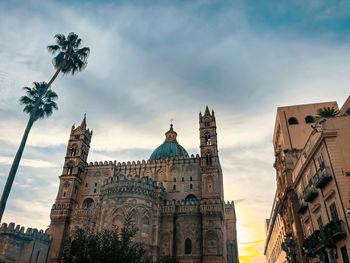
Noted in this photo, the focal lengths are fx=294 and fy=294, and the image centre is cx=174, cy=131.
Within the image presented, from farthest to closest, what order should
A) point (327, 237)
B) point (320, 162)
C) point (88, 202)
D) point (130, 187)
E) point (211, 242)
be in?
point (88, 202), point (130, 187), point (211, 242), point (320, 162), point (327, 237)

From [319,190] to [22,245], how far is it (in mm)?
36119

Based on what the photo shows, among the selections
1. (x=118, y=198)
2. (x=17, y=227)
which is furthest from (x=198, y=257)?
(x=17, y=227)

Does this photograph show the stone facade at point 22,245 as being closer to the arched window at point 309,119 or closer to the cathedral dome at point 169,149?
the cathedral dome at point 169,149

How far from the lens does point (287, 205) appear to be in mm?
31719

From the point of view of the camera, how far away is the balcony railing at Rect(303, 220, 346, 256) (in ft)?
58.0

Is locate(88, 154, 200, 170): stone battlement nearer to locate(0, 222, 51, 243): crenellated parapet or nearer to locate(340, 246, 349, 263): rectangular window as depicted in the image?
locate(0, 222, 51, 243): crenellated parapet

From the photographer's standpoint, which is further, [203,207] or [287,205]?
[203,207]

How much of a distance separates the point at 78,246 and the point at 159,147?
38285mm

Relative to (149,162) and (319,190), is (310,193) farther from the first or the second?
(149,162)

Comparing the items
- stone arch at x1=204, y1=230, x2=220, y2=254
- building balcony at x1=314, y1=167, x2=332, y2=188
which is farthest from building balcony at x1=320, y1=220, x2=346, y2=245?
stone arch at x1=204, y1=230, x2=220, y2=254

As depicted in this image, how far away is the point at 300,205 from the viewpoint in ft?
85.7

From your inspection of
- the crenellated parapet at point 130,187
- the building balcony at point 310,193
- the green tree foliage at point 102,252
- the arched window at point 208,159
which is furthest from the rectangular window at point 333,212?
the arched window at point 208,159

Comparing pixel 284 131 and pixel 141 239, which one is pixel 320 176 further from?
pixel 141 239

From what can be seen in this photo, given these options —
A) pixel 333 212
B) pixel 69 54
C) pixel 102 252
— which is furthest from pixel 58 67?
pixel 333 212
